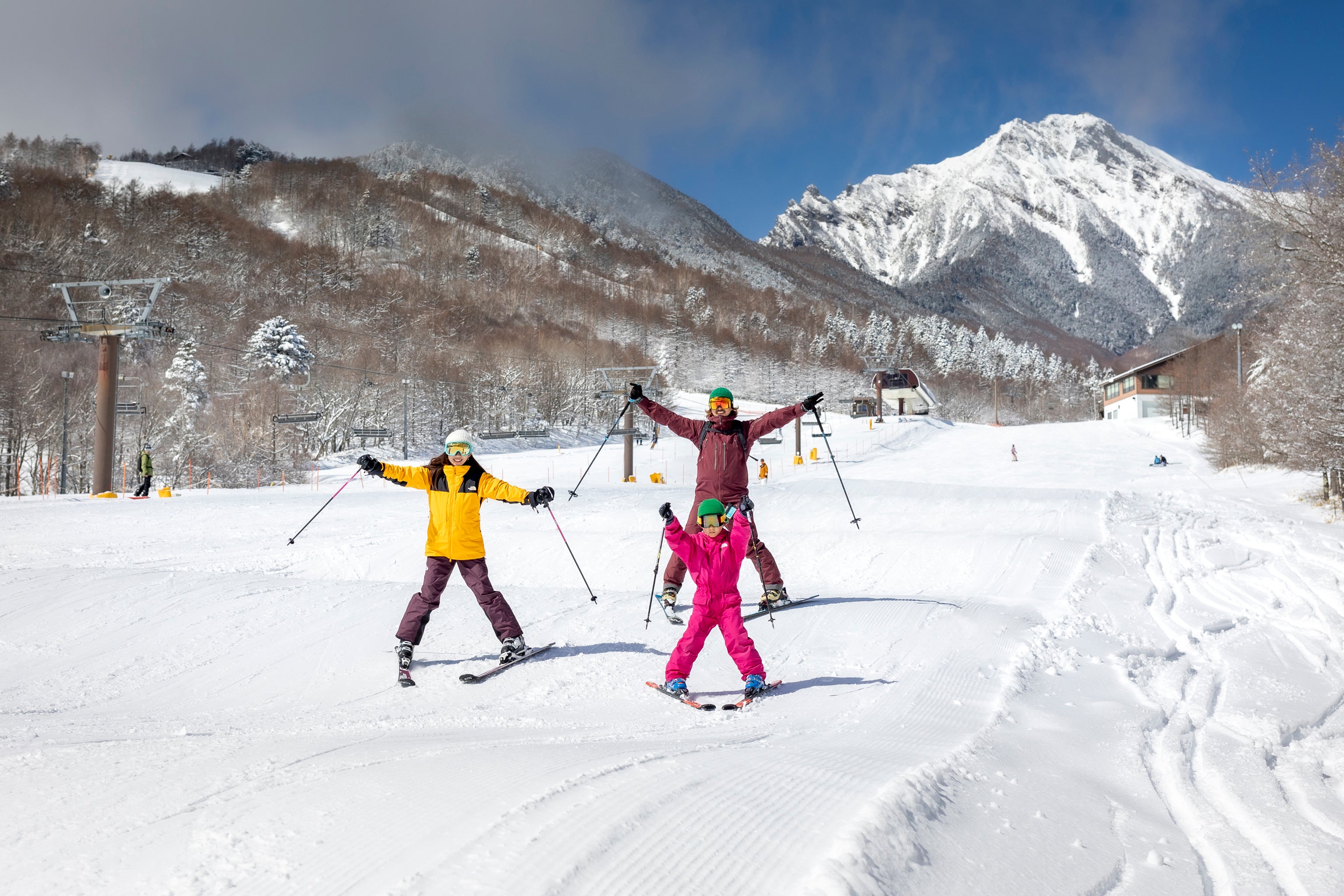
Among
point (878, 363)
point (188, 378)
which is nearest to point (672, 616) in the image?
point (188, 378)

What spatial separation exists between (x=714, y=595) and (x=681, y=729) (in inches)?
37.8

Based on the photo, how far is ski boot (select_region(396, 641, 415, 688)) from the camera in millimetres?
5223

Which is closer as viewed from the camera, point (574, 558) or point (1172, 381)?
point (574, 558)

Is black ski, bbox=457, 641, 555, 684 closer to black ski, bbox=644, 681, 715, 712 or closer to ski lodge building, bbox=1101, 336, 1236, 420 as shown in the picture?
black ski, bbox=644, 681, 715, 712

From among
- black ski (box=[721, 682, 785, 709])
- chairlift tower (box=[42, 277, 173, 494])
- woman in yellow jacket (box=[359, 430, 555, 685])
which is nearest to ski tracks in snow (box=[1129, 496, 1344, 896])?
black ski (box=[721, 682, 785, 709])

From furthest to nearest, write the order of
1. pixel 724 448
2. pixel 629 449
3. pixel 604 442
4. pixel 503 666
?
pixel 629 449, pixel 604 442, pixel 724 448, pixel 503 666

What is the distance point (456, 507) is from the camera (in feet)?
18.6

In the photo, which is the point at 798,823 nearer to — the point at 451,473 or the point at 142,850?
the point at 142,850

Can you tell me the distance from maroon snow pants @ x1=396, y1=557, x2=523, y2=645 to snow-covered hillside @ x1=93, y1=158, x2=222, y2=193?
155132 mm

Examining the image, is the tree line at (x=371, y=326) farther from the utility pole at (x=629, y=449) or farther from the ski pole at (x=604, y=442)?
the ski pole at (x=604, y=442)

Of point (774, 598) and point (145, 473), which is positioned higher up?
point (145, 473)

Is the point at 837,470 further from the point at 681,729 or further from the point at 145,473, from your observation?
Answer: the point at 145,473

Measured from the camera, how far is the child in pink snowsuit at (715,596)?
4867 millimetres

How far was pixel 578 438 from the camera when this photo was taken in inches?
2717
